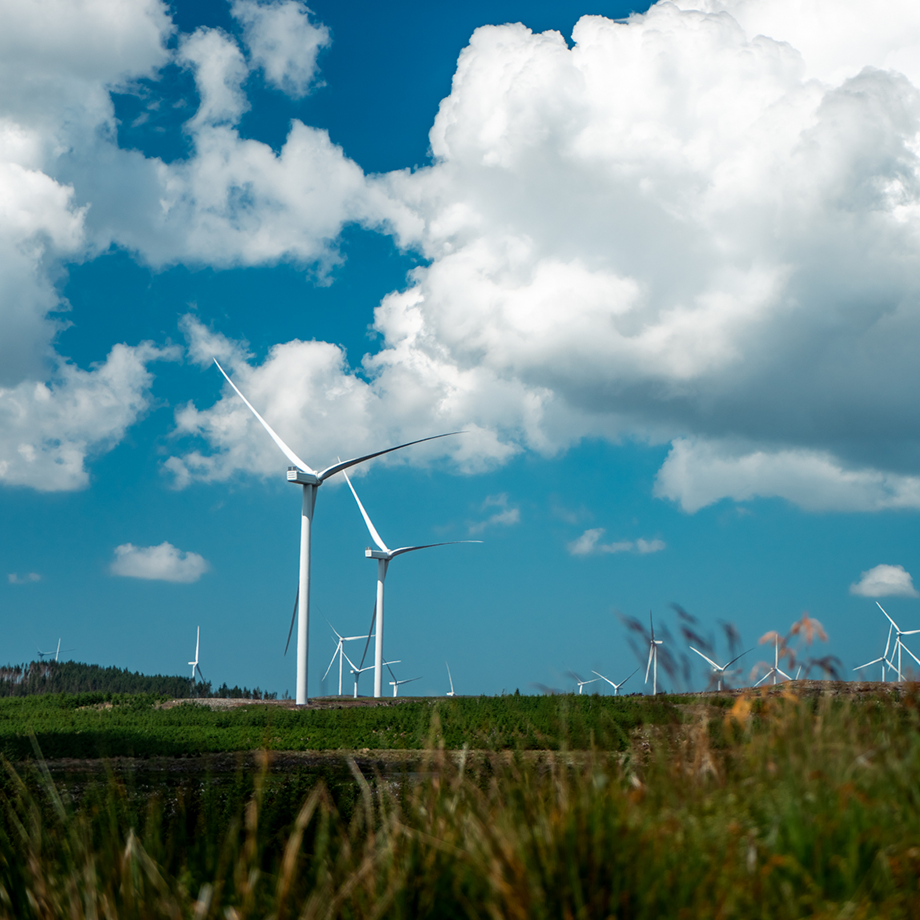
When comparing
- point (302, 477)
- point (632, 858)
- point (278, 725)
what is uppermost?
point (302, 477)

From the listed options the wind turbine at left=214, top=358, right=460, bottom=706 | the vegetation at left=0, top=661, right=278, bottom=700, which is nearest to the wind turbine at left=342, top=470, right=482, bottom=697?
the wind turbine at left=214, top=358, right=460, bottom=706

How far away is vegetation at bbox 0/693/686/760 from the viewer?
89.8ft

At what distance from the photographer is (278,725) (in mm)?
36156

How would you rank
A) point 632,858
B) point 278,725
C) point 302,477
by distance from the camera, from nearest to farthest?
point 632,858 → point 278,725 → point 302,477

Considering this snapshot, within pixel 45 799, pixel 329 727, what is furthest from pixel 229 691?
pixel 45 799

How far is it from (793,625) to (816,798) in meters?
1.62

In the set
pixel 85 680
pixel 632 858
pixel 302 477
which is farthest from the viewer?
pixel 85 680

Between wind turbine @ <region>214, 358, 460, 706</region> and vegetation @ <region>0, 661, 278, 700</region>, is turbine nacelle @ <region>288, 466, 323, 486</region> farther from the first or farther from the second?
vegetation @ <region>0, 661, 278, 700</region>

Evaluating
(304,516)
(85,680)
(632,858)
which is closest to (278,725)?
(304,516)

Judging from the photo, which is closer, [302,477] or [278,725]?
[278,725]

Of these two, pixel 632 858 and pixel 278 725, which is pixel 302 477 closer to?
pixel 278 725

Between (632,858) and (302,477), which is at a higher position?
(302,477)

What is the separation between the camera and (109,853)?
601 cm

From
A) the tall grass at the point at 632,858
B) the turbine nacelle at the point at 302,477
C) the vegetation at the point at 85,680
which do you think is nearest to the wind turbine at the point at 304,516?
the turbine nacelle at the point at 302,477
